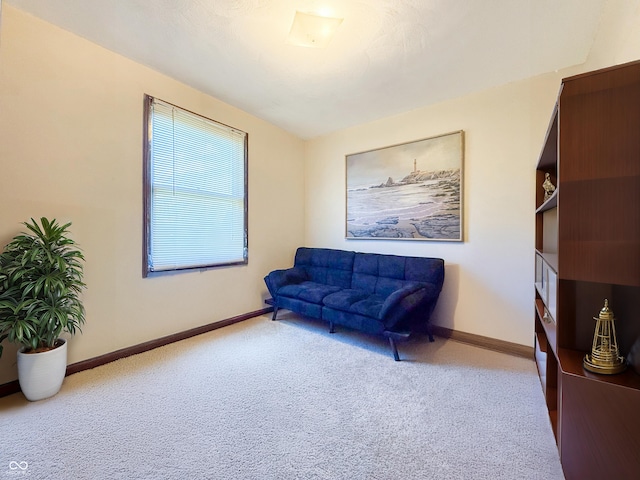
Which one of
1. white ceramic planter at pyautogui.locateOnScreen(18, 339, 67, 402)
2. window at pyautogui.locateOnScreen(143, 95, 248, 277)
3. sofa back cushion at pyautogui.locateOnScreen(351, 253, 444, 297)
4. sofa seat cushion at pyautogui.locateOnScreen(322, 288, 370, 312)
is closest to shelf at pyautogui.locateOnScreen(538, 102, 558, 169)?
sofa back cushion at pyautogui.locateOnScreen(351, 253, 444, 297)

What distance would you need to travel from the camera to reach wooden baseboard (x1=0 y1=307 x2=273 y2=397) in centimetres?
188

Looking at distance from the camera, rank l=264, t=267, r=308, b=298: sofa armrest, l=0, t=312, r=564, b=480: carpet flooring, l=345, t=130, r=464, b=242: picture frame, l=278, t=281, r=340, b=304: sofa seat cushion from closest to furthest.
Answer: l=0, t=312, r=564, b=480: carpet flooring → l=345, t=130, r=464, b=242: picture frame → l=278, t=281, r=340, b=304: sofa seat cushion → l=264, t=267, r=308, b=298: sofa armrest

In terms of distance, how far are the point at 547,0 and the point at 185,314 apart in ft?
12.7

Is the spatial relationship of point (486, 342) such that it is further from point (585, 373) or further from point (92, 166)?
point (92, 166)

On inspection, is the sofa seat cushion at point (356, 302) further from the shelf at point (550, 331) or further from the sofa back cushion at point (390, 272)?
the shelf at point (550, 331)

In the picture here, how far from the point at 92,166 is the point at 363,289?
288 cm

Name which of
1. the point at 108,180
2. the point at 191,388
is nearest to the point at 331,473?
the point at 191,388

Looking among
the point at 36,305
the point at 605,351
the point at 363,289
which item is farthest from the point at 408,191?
the point at 36,305

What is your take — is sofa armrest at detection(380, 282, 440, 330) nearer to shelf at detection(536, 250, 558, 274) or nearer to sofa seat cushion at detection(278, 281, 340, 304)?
sofa seat cushion at detection(278, 281, 340, 304)

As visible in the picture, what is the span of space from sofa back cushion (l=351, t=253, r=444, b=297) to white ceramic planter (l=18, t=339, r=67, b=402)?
270cm

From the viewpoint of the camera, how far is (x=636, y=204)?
A: 3.12ft

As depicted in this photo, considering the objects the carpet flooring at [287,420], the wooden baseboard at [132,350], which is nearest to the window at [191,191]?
the wooden baseboard at [132,350]

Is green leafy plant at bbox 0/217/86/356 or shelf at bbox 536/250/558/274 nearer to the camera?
shelf at bbox 536/250/558/274

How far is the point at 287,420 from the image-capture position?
1641 millimetres
